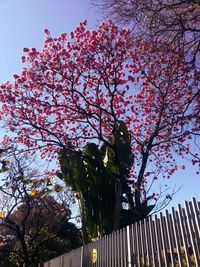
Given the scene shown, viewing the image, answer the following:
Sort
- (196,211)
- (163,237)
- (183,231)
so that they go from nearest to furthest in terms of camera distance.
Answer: (196,211)
(183,231)
(163,237)

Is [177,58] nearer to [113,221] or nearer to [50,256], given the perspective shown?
[113,221]

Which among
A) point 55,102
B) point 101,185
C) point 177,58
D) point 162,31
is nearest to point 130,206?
point 101,185

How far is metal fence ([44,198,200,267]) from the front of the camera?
465 centimetres

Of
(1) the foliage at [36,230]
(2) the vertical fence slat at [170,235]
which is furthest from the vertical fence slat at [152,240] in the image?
(1) the foliage at [36,230]

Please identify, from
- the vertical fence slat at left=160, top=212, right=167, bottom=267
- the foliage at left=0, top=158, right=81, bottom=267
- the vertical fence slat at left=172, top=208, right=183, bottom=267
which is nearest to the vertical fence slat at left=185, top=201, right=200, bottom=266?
the vertical fence slat at left=172, top=208, right=183, bottom=267

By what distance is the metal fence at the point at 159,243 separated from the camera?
465cm

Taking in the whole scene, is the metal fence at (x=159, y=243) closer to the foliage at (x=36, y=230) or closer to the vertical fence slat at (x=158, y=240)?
the vertical fence slat at (x=158, y=240)

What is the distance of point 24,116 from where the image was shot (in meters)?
11.0

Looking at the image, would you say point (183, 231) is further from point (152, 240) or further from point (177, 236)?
point (152, 240)

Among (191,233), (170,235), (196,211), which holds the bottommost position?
(191,233)

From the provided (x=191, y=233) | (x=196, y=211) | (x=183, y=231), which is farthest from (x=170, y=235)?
(x=196, y=211)

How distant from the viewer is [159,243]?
536cm

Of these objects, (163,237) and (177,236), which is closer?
(177,236)

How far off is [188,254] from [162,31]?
4772 mm
